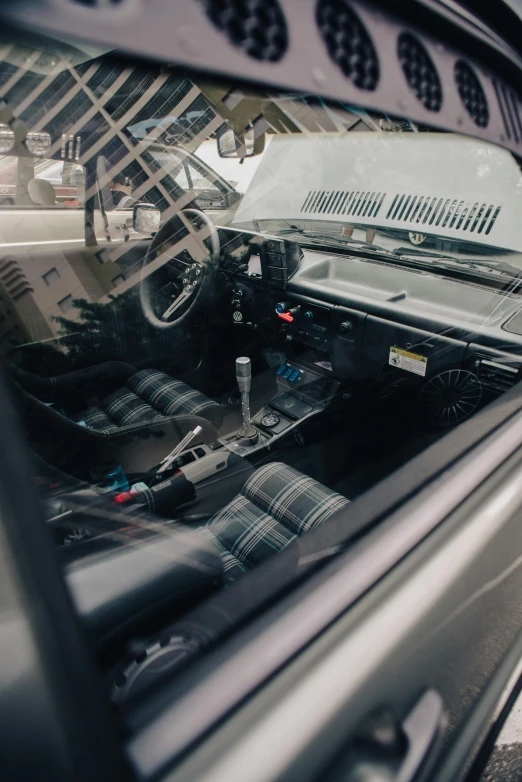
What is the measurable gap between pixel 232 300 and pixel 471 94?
2204 mm

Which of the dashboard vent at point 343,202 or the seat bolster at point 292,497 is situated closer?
the seat bolster at point 292,497

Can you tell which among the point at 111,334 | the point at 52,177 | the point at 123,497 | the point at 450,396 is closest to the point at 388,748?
the point at 123,497

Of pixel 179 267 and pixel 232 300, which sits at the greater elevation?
pixel 179 267

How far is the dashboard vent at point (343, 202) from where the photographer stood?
2371mm

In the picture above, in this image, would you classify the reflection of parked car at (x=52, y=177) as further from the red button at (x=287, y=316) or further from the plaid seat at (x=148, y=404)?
the red button at (x=287, y=316)

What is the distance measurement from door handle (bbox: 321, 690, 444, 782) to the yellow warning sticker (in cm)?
172

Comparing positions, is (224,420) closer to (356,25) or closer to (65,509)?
(65,509)

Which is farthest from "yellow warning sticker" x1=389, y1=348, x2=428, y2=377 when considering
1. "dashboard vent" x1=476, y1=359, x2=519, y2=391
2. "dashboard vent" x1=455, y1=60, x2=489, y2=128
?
"dashboard vent" x1=455, y1=60, x2=489, y2=128

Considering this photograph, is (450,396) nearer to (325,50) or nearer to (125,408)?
(125,408)

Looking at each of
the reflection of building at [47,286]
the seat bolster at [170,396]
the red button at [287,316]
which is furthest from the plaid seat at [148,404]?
the red button at [287,316]

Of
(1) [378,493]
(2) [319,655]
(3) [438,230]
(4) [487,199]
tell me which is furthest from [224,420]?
(2) [319,655]

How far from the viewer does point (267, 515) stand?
60.9 inches

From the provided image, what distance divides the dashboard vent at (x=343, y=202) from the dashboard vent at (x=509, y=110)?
1.27 m

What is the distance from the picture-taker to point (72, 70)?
1381 millimetres
